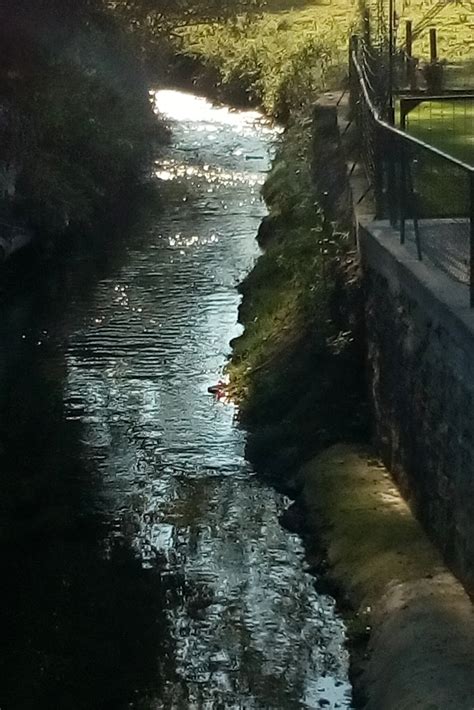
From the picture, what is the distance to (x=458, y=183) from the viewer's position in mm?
9602

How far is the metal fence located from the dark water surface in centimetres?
270

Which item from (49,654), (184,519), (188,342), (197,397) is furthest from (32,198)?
(49,654)

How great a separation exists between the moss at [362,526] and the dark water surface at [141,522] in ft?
1.02

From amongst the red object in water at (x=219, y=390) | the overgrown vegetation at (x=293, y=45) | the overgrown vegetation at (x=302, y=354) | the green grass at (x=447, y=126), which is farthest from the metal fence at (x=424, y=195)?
the overgrown vegetation at (x=293, y=45)

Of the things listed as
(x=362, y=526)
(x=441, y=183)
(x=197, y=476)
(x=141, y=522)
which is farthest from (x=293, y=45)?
(x=362, y=526)

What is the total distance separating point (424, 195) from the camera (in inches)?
430

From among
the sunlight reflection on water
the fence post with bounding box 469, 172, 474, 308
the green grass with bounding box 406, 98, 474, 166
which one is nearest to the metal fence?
the fence post with bounding box 469, 172, 474, 308

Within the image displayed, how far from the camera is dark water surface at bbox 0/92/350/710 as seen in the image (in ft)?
31.9

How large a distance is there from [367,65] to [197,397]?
17.6 ft

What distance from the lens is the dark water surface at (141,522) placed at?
9.72 metres

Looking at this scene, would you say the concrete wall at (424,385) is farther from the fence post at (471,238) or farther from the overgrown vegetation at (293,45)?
the overgrown vegetation at (293,45)

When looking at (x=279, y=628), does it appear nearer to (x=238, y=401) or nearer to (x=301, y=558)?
(x=301, y=558)

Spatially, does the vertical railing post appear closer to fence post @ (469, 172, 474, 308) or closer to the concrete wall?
the concrete wall

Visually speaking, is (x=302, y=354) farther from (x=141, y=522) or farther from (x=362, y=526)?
(x=362, y=526)
